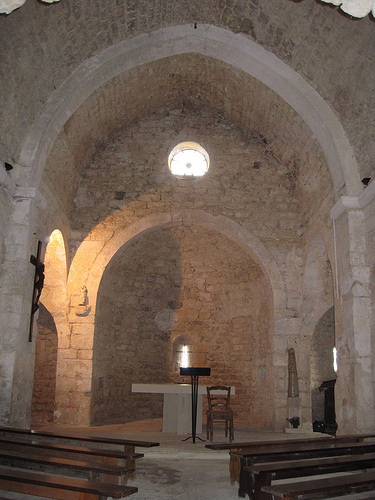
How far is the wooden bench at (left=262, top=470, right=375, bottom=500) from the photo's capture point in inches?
107

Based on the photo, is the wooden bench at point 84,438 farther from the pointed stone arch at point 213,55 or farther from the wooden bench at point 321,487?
the pointed stone arch at point 213,55

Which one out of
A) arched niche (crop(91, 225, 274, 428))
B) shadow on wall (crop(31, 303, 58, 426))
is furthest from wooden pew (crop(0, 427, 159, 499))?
arched niche (crop(91, 225, 274, 428))

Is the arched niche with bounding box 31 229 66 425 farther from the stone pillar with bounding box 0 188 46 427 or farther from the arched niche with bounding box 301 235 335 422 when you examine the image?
the arched niche with bounding box 301 235 335 422

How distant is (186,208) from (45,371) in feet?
14.6

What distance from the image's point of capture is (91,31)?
6414 millimetres

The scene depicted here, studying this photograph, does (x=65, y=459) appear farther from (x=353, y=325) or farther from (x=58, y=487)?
(x=353, y=325)

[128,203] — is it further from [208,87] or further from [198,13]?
[198,13]

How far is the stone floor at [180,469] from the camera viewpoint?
3900 millimetres

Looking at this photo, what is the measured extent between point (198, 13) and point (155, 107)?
2.90 metres

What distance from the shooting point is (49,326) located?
32.5 feet

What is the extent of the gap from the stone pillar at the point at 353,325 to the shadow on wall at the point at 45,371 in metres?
5.80

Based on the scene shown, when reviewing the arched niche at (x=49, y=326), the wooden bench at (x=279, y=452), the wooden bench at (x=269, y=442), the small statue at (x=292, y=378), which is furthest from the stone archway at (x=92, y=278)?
the wooden bench at (x=279, y=452)

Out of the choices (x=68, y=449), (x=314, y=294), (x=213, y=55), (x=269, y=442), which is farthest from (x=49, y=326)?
(x=269, y=442)

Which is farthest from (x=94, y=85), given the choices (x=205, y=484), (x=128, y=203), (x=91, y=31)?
(x=205, y=484)
